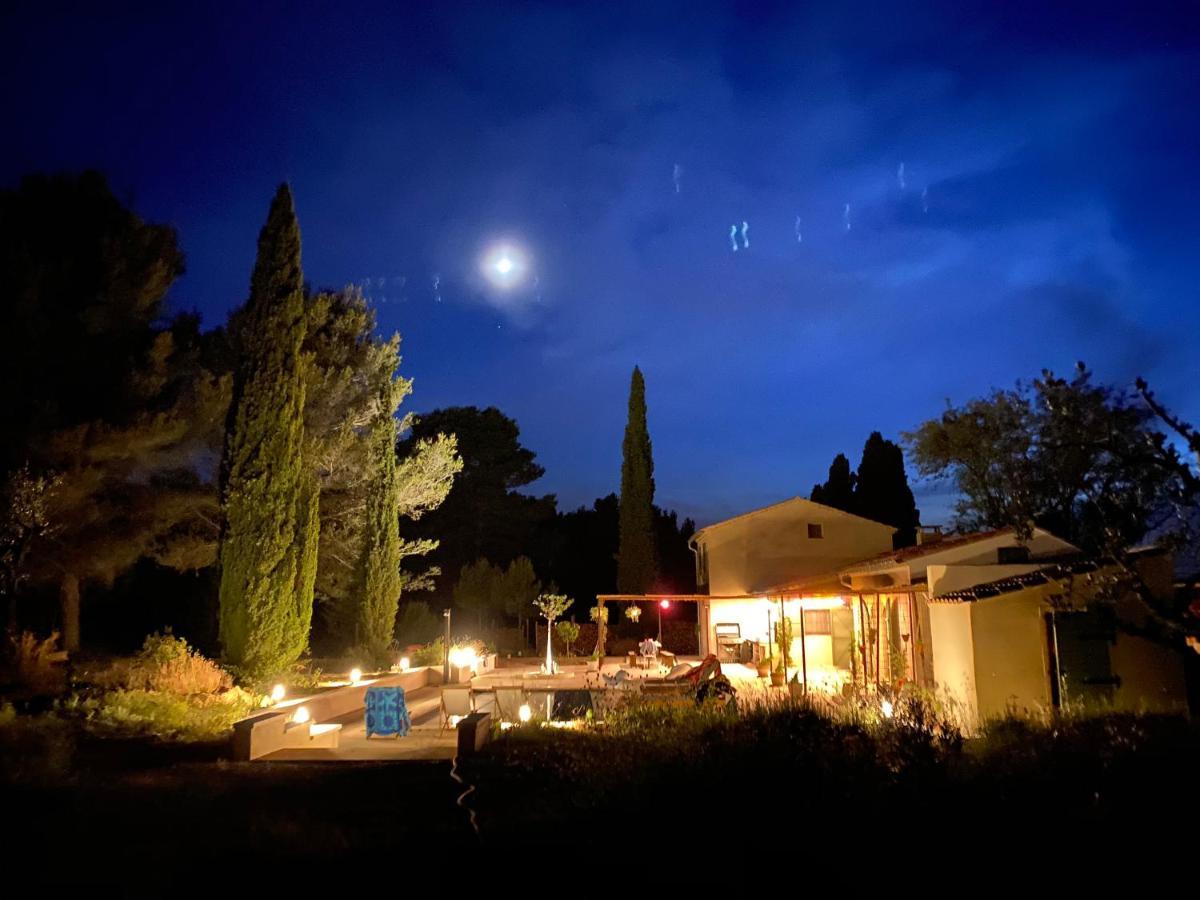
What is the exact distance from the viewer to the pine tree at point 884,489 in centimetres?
3891

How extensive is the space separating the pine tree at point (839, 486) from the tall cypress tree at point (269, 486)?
3113 centimetres

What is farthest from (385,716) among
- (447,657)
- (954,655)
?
(954,655)

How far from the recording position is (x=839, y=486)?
41.6 metres

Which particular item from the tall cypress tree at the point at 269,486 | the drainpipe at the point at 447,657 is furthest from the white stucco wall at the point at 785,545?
the tall cypress tree at the point at 269,486

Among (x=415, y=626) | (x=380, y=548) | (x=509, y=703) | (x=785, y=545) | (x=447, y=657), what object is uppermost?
(x=785, y=545)

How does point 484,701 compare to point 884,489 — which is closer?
point 484,701

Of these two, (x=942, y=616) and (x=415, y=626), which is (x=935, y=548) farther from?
(x=415, y=626)

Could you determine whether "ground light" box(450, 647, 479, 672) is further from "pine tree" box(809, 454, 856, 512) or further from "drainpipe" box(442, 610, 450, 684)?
"pine tree" box(809, 454, 856, 512)

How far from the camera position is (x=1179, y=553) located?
734cm

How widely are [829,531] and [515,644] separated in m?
11.1

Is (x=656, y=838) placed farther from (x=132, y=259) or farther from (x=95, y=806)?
(x=132, y=259)

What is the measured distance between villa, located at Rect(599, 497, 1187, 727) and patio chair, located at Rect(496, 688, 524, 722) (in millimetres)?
4179

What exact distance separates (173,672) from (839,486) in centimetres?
3483

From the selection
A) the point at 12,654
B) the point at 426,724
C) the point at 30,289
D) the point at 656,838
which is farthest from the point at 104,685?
the point at 656,838
